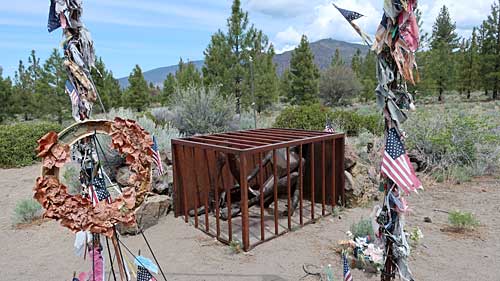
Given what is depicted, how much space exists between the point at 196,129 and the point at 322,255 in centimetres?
575

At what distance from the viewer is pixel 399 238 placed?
1.91m

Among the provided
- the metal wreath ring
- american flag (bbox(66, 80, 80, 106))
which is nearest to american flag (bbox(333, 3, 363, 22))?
the metal wreath ring

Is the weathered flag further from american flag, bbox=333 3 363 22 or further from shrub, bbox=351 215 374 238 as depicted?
shrub, bbox=351 215 374 238

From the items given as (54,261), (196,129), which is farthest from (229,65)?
(54,261)

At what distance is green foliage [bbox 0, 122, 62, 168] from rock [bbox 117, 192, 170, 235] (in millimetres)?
5537

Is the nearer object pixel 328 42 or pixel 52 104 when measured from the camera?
pixel 52 104

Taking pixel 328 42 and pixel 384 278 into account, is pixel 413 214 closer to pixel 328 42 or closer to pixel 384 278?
pixel 384 278

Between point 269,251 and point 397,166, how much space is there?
2088 millimetres

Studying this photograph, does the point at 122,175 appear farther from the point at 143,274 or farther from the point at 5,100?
Result: the point at 5,100

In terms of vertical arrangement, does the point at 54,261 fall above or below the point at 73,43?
A: below

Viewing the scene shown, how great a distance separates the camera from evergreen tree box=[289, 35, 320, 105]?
20.0m

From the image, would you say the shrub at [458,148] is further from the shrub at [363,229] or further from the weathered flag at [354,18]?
the weathered flag at [354,18]

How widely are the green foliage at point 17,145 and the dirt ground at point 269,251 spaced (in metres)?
4.14

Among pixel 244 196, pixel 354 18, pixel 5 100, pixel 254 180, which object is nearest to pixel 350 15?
pixel 354 18
